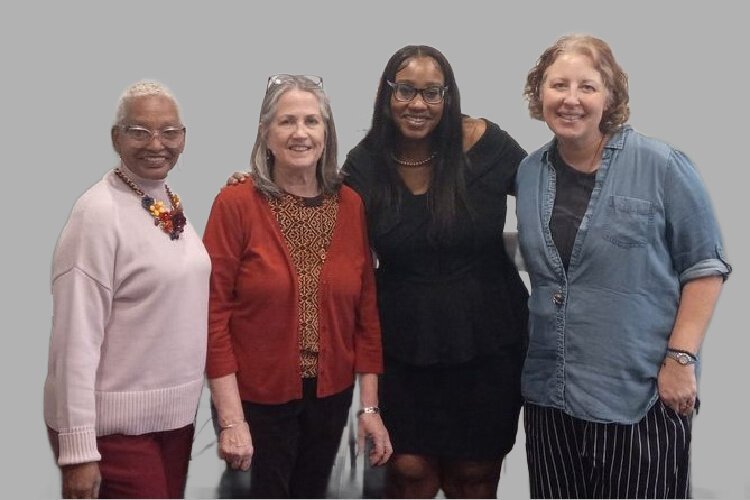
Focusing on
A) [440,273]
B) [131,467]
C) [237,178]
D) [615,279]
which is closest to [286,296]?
[237,178]

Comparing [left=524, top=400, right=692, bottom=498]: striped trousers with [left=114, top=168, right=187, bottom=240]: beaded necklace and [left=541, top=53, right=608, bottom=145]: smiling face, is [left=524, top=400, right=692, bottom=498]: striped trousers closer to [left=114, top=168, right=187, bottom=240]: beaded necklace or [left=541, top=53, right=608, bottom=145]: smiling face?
[left=541, top=53, right=608, bottom=145]: smiling face

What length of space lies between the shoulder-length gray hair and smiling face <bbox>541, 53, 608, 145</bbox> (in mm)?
611

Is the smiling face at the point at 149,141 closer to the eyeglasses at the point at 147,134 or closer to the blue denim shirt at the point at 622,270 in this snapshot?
the eyeglasses at the point at 147,134

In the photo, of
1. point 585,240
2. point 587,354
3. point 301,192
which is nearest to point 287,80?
point 301,192

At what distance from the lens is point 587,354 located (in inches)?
98.0

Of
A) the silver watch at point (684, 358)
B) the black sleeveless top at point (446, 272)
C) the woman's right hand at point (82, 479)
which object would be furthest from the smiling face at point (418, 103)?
the woman's right hand at point (82, 479)

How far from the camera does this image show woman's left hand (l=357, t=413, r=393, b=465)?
2.67m

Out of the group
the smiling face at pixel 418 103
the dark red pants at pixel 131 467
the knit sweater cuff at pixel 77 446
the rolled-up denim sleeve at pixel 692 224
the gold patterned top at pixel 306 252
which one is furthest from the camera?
the smiling face at pixel 418 103

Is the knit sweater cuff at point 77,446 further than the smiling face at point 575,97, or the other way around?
the smiling face at point 575,97

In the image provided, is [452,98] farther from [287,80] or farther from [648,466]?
[648,466]

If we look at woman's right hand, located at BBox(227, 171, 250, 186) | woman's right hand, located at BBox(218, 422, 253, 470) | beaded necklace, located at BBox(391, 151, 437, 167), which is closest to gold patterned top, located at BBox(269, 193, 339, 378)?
woman's right hand, located at BBox(227, 171, 250, 186)

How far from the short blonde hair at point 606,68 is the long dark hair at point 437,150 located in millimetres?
298

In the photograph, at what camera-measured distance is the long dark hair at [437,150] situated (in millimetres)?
2629

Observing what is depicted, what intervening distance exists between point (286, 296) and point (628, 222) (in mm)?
935
